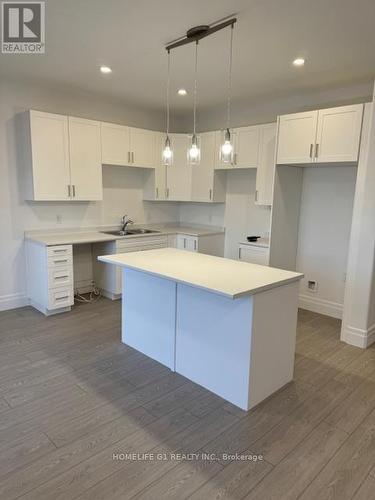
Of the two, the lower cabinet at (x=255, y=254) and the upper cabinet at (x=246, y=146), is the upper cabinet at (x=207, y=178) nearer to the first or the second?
the upper cabinet at (x=246, y=146)

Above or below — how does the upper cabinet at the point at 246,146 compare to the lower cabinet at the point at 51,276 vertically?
above

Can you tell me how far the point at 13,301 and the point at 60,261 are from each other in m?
0.93

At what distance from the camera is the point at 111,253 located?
469 cm

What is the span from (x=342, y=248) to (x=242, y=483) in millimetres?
3160

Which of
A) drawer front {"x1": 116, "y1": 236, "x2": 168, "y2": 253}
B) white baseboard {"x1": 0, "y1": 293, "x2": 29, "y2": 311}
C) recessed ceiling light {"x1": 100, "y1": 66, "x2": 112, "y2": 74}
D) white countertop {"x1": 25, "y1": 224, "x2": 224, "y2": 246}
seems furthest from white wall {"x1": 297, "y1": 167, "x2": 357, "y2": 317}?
white baseboard {"x1": 0, "y1": 293, "x2": 29, "y2": 311}

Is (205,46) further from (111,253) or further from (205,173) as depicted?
(111,253)

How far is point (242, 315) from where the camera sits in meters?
2.37

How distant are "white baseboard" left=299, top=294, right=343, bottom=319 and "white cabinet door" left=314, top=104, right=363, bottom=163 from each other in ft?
6.08

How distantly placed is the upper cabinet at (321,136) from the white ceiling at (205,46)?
45 centimetres

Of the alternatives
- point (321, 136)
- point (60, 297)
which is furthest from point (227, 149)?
point (60, 297)

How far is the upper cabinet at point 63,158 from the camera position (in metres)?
4.00

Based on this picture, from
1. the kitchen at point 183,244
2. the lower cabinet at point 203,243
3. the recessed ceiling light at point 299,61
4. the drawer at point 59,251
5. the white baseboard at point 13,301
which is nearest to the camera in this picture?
the kitchen at point 183,244

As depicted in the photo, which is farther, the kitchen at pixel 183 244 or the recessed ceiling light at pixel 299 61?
the recessed ceiling light at pixel 299 61

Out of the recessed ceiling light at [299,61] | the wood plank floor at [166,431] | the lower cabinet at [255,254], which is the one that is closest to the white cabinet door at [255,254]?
the lower cabinet at [255,254]
